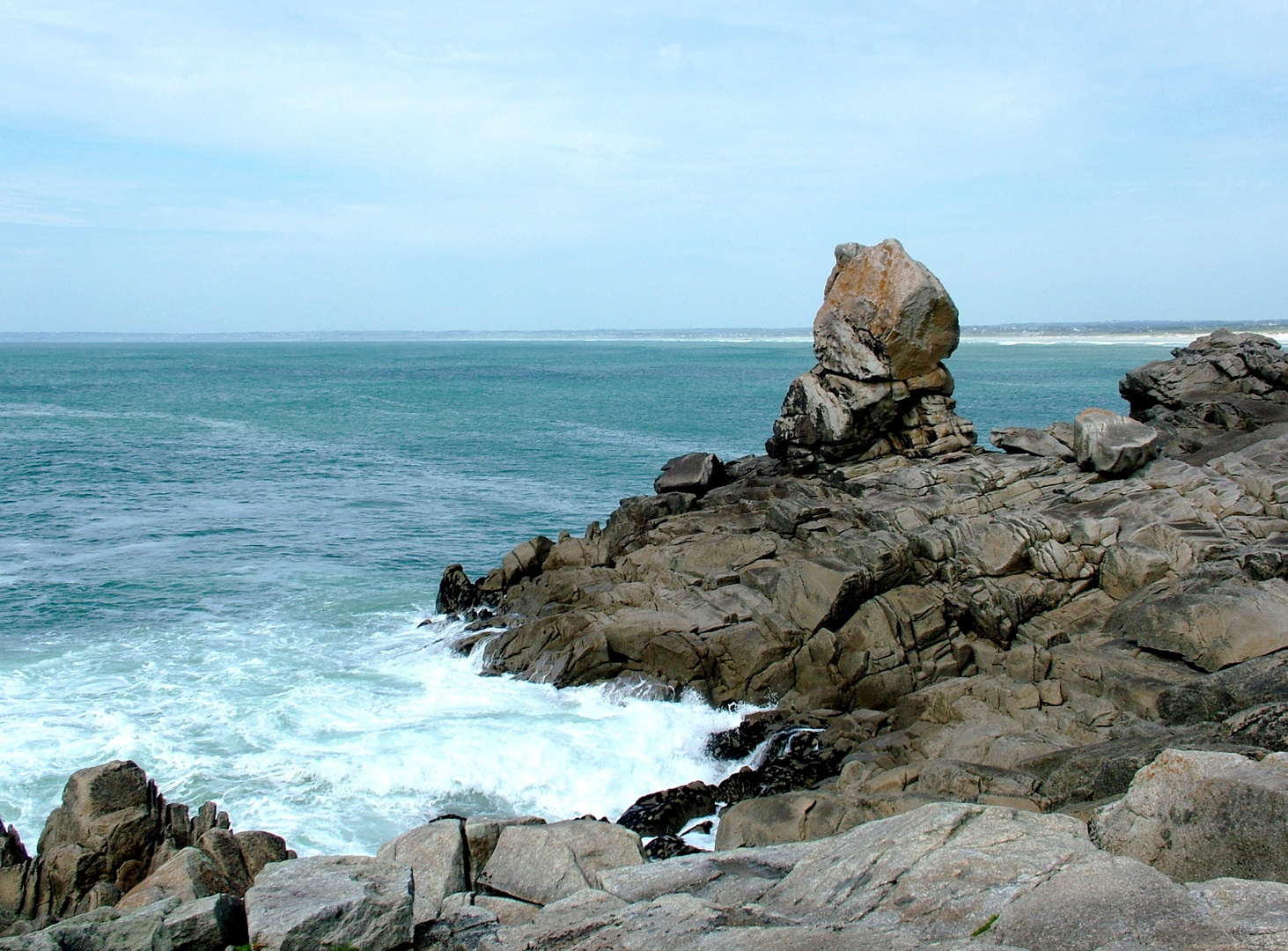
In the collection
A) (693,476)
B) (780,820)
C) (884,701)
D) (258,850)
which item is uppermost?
(693,476)

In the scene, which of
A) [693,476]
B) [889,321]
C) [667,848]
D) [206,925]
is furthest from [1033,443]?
[206,925]

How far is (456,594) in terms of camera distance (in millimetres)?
31578

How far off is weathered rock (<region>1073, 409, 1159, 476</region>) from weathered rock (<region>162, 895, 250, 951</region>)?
2578 centimetres

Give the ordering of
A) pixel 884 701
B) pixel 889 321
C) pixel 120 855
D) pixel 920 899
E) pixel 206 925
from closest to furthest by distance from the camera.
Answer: pixel 920 899, pixel 206 925, pixel 120 855, pixel 884 701, pixel 889 321

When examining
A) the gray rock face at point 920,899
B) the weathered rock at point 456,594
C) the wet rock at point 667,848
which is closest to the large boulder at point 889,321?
the weathered rock at point 456,594

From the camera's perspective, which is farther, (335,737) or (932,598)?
(932,598)

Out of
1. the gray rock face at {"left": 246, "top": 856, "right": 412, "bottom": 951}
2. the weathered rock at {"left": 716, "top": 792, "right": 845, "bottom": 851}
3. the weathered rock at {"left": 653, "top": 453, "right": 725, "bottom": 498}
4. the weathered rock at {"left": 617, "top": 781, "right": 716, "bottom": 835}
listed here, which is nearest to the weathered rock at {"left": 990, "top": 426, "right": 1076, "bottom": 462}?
the weathered rock at {"left": 653, "top": 453, "right": 725, "bottom": 498}

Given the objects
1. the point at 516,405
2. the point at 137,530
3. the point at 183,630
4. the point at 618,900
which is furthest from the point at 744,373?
the point at 618,900

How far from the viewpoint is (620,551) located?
3081cm

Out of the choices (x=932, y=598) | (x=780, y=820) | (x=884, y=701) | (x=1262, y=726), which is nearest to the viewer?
(x=1262, y=726)

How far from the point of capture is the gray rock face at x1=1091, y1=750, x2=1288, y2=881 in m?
9.28

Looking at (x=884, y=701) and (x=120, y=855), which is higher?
(x=120, y=855)

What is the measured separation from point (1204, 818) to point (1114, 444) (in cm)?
2079

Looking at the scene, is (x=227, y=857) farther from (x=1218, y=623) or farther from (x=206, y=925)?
(x=1218, y=623)
